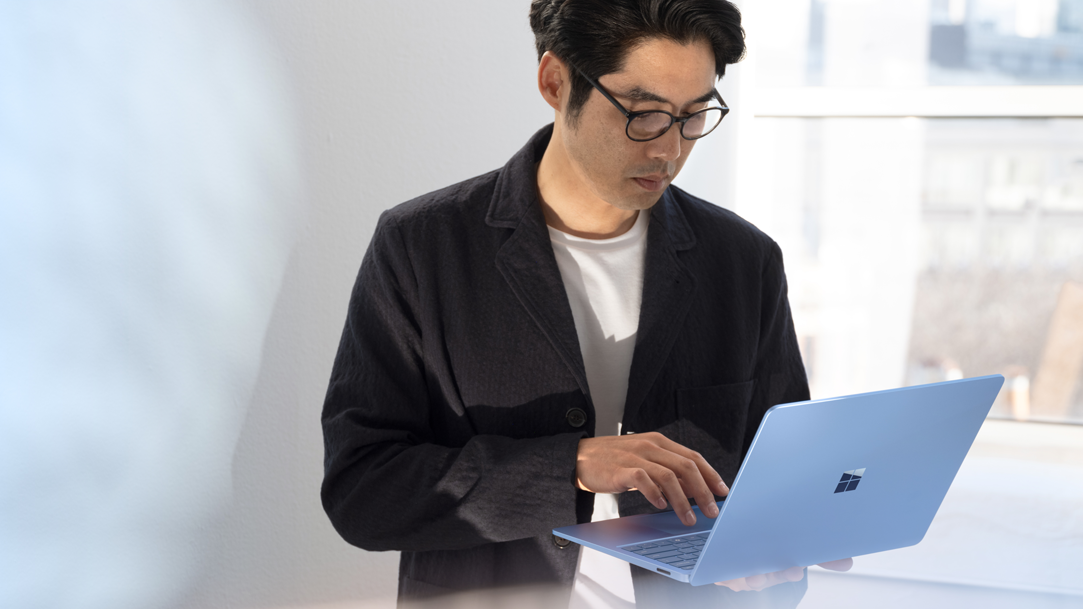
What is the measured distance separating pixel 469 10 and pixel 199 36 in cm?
56

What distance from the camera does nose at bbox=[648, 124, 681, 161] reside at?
1037 millimetres

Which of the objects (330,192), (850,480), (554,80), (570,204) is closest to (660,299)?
(570,204)

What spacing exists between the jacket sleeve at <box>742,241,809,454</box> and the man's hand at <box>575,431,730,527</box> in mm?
383

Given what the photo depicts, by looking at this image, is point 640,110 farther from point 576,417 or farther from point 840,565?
point 840,565

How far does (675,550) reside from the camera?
2.59 ft

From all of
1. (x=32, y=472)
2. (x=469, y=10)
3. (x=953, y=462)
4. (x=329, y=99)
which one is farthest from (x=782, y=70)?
(x=32, y=472)

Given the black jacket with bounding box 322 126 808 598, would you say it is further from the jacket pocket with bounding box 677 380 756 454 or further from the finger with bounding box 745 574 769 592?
the finger with bounding box 745 574 769 592

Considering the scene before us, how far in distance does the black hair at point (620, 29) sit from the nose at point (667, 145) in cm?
10

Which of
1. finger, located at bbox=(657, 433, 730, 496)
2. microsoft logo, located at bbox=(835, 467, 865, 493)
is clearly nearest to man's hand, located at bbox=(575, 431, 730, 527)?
finger, located at bbox=(657, 433, 730, 496)

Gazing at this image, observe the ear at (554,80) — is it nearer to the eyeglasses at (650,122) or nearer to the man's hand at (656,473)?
the eyeglasses at (650,122)

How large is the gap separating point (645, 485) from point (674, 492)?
0.03m

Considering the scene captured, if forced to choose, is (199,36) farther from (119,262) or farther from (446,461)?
(446,461)

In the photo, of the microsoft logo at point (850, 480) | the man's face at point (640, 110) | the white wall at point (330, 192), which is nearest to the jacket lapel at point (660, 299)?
the man's face at point (640, 110)

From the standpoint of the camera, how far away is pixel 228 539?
1438 millimetres
